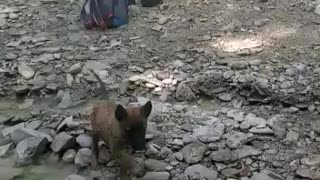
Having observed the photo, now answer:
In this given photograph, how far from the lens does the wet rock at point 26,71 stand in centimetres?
589

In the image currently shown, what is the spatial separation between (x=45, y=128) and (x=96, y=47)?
1.91m

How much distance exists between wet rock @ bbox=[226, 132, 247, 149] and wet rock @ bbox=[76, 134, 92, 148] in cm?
124

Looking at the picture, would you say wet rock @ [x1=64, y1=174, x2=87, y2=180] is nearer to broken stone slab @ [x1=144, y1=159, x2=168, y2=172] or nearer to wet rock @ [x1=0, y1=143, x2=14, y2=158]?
broken stone slab @ [x1=144, y1=159, x2=168, y2=172]

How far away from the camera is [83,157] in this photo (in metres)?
4.37

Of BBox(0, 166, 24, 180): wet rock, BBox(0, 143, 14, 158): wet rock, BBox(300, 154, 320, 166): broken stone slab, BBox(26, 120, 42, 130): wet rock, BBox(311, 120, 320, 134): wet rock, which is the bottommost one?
BBox(0, 166, 24, 180): wet rock

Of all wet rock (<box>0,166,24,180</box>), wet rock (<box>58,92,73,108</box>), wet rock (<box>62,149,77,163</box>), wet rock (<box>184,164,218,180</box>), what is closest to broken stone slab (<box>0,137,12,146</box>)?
wet rock (<box>0,166,24,180</box>)

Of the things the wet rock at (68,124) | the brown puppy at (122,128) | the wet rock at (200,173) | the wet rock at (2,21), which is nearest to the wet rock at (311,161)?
the wet rock at (200,173)

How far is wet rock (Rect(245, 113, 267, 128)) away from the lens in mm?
4664

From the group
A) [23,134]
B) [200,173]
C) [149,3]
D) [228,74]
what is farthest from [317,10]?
[23,134]

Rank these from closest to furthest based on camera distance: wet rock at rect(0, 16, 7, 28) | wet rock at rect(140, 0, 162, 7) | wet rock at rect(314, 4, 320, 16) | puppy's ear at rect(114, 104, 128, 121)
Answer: puppy's ear at rect(114, 104, 128, 121) < wet rock at rect(314, 4, 320, 16) < wet rock at rect(0, 16, 7, 28) < wet rock at rect(140, 0, 162, 7)

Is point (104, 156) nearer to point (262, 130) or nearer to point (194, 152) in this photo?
point (194, 152)

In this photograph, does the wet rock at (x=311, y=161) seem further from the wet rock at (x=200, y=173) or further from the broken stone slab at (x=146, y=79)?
the broken stone slab at (x=146, y=79)

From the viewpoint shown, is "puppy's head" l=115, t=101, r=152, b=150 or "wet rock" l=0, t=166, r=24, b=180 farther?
"wet rock" l=0, t=166, r=24, b=180

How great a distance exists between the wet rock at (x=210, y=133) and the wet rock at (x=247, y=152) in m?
0.26
